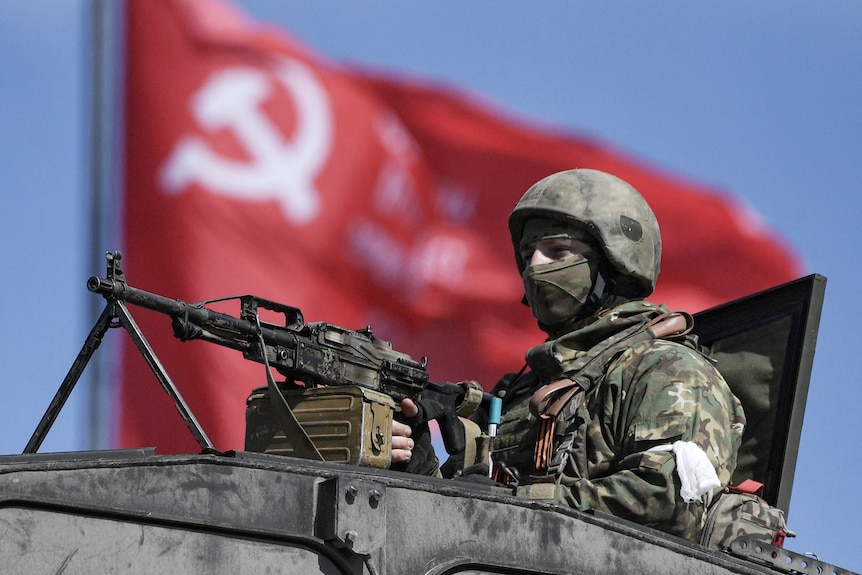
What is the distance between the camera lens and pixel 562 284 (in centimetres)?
684

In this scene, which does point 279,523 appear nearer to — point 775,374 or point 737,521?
point 737,521

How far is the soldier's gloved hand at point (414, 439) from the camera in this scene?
21.2ft

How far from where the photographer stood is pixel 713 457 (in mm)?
5734

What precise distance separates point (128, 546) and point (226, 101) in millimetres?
13566

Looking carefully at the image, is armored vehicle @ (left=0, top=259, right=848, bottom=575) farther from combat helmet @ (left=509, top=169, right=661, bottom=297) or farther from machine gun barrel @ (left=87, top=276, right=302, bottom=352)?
combat helmet @ (left=509, top=169, right=661, bottom=297)

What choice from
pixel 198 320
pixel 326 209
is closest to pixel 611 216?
pixel 198 320

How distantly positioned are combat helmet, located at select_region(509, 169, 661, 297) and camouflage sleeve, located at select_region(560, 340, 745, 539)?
26.0 inches

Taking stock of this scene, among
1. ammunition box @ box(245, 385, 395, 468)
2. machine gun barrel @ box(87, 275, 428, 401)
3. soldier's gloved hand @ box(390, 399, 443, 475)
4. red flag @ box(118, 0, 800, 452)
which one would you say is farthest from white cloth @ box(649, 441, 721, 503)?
red flag @ box(118, 0, 800, 452)

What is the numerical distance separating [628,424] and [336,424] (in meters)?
1.08

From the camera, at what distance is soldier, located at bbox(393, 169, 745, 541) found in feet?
18.1

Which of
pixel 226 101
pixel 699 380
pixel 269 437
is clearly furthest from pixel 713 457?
pixel 226 101

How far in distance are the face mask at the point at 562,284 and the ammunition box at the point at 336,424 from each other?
1.04 meters

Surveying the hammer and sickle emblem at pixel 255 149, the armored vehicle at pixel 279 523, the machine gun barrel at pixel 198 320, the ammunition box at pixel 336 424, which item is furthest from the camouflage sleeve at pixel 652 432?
the hammer and sickle emblem at pixel 255 149

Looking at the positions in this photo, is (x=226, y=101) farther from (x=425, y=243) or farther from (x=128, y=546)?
(x=128, y=546)
